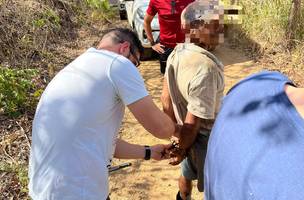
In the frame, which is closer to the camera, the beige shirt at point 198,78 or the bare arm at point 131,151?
the beige shirt at point 198,78

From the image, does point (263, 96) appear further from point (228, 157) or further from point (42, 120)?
point (42, 120)

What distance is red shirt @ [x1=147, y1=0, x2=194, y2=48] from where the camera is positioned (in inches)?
182

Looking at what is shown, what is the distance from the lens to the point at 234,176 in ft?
2.81

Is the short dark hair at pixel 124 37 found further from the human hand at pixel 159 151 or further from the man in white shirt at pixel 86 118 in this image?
the human hand at pixel 159 151

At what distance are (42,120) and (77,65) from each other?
0.32m

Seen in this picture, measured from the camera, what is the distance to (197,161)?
264 cm

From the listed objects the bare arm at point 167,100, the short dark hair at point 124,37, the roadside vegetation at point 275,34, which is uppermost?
the short dark hair at point 124,37

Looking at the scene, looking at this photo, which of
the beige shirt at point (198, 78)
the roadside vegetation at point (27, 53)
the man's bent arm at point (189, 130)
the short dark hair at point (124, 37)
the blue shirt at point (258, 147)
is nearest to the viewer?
the blue shirt at point (258, 147)

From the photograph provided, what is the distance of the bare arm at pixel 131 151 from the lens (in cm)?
242

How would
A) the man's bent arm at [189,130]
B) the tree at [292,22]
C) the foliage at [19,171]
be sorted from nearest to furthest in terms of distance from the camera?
the man's bent arm at [189,130] → the foliage at [19,171] → the tree at [292,22]

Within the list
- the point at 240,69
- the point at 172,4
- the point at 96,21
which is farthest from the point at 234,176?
the point at 96,21

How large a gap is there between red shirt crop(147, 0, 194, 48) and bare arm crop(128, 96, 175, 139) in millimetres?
2709

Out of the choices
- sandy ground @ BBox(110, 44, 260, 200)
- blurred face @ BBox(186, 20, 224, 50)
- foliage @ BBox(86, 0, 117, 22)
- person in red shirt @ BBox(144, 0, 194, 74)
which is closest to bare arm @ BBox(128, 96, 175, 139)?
blurred face @ BBox(186, 20, 224, 50)

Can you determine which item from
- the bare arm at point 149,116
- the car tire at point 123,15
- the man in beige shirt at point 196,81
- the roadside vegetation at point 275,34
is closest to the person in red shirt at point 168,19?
the roadside vegetation at point 275,34
